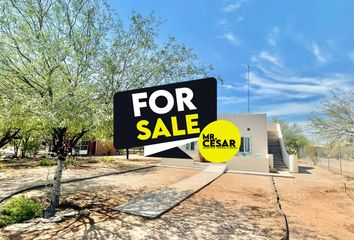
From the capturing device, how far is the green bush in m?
5.76

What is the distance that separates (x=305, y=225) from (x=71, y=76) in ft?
25.1

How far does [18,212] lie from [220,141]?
19.7ft

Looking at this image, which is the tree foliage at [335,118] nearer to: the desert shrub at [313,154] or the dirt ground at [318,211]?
the dirt ground at [318,211]

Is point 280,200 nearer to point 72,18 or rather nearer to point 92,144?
point 72,18

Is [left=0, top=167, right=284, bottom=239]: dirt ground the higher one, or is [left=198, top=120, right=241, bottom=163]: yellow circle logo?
[left=198, top=120, right=241, bottom=163]: yellow circle logo

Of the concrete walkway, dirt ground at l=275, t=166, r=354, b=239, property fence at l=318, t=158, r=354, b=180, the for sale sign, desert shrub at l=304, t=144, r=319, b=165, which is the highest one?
the for sale sign

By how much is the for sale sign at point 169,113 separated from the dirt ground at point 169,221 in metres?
2.43

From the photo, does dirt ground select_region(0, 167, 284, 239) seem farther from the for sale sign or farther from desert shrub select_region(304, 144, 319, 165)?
desert shrub select_region(304, 144, 319, 165)

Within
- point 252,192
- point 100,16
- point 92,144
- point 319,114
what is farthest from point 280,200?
point 92,144

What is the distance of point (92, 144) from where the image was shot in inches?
1244

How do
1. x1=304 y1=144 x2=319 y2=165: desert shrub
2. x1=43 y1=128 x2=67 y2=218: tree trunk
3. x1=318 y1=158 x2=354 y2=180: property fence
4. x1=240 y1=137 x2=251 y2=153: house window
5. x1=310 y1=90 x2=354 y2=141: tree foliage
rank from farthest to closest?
1. x1=304 y1=144 x2=319 y2=165: desert shrub
2. x1=240 y1=137 x2=251 y2=153: house window
3. x1=318 y1=158 x2=354 y2=180: property fence
4. x1=310 y1=90 x2=354 y2=141: tree foliage
5. x1=43 y1=128 x2=67 y2=218: tree trunk

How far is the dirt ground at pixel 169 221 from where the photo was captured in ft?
17.1

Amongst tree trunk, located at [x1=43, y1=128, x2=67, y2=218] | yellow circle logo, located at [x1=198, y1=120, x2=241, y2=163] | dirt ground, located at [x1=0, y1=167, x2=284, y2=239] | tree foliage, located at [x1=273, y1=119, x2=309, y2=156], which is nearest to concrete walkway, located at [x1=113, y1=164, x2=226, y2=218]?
dirt ground, located at [x1=0, y1=167, x2=284, y2=239]

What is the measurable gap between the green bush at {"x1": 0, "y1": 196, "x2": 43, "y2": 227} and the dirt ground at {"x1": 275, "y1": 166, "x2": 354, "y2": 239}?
682 cm
